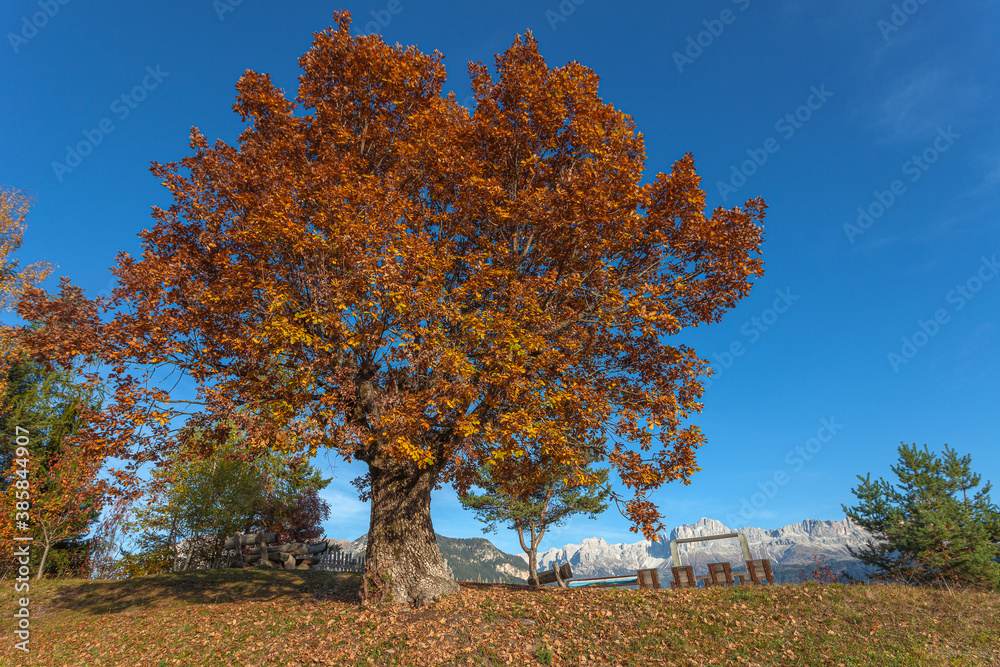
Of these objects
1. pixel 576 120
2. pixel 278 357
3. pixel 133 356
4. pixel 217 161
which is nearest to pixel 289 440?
pixel 278 357

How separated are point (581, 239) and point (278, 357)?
795 cm

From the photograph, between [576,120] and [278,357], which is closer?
[278,357]

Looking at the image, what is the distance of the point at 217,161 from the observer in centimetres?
1195

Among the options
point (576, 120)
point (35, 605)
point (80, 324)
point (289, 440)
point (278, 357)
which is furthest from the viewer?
point (35, 605)

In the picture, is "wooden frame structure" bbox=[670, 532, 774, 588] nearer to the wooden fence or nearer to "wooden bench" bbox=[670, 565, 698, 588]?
"wooden bench" bbox=[670, 565, 698, 588]

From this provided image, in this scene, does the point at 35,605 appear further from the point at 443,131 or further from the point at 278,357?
the point at 443,131

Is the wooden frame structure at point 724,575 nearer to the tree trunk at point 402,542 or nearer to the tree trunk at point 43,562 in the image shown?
the tree trunk at point 402,542

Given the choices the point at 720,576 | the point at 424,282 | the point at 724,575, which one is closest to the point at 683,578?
the point at 720,576

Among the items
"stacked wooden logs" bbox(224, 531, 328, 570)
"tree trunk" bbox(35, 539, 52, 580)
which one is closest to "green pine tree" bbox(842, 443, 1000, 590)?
"stacked wooden logs" bbox(224, 531, 328, 570)

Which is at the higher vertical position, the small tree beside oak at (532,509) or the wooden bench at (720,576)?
the small tree beside oak at (532,509)

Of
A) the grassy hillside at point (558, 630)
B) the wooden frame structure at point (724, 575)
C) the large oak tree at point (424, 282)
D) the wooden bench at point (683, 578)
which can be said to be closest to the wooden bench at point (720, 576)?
the wooden frame structure at point (724, 575)

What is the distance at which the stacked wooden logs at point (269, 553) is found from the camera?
2405 cm

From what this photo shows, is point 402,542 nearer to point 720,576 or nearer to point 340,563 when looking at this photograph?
point 720,576

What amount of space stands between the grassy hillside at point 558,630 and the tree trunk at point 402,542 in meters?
0.56
